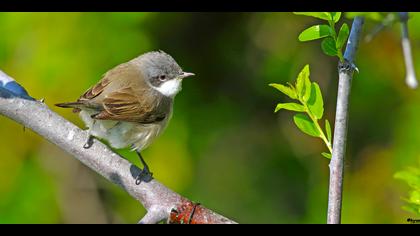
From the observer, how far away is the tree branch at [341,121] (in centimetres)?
197

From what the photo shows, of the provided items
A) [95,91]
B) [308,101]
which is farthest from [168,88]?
[308,101]

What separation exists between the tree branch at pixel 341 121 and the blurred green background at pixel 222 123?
2.71 meters

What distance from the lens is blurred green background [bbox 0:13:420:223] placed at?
4586 mm

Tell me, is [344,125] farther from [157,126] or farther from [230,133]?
[230,133]

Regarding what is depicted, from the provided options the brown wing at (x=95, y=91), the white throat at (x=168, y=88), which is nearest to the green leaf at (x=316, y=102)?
the brown wing at (x=95, y=91)

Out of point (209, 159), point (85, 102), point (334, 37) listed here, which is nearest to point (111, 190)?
point (209, 159)

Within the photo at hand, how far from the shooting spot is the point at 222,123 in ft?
17.4

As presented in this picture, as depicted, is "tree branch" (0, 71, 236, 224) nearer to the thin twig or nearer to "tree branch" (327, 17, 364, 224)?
"tree branch" (327, 17, 364, 224)

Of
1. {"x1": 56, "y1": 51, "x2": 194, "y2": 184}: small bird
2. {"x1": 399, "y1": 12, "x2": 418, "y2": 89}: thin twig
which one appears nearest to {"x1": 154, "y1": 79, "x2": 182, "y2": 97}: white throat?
{"x1": 56, "y1": 51, "x2": 194, "y2": 184}: small bird

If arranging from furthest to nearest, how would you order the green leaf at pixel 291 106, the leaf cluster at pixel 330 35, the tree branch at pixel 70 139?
the tree branch at pixel 70 139 → the green leaf at pixel 291 106 → the leaf cluster at pixel 330 35

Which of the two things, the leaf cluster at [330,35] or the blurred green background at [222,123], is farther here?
the blurred green background at [222,123]

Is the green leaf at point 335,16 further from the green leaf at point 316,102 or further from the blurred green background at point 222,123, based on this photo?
the blurred green background at point 222,123

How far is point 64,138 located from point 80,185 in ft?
8.14

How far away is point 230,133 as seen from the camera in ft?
17.7
